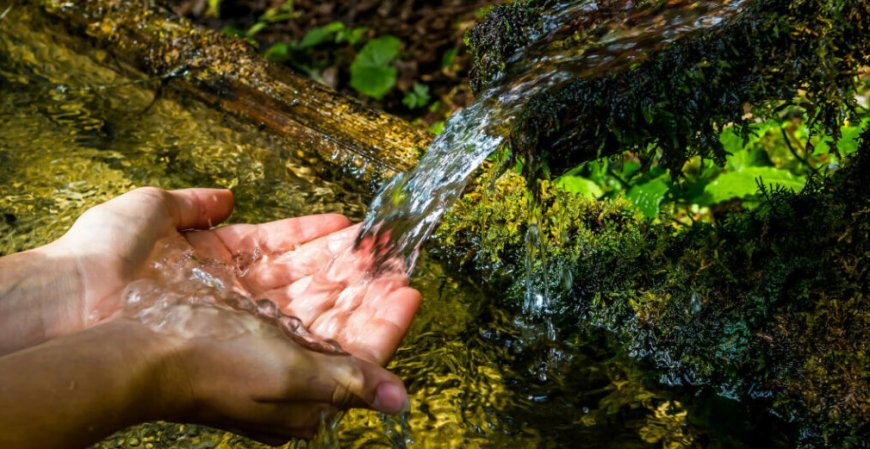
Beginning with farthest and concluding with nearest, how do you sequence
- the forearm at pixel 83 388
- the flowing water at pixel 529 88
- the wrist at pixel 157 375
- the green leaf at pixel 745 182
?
the green leaf at pixel 745 182 < the flowing water at pixel 529 88 < the wrist at pixel 157 375 < the forearm at pixel 83 388

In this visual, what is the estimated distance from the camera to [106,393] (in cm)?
181

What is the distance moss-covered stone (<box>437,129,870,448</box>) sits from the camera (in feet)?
7.69

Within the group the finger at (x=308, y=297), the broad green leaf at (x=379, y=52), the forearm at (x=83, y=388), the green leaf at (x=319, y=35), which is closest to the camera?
the forearm at (x=83, y=388)

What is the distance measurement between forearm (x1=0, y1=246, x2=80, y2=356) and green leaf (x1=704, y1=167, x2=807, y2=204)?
241 cm

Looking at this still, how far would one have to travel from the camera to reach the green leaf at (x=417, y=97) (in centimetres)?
502

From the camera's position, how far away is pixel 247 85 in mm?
3826

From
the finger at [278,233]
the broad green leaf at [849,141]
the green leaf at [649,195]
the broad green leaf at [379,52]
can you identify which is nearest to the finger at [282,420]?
the finger at [278,233]

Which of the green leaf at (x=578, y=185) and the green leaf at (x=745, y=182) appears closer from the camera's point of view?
the green leaf at (x=745, y=182)

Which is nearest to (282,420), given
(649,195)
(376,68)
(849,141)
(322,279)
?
(322,279)

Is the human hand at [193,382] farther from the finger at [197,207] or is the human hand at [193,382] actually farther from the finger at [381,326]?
the finger at [197,207]

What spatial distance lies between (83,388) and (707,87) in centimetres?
184

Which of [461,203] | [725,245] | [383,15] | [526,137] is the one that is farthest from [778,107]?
[383,15]

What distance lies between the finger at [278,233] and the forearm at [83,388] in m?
0.81

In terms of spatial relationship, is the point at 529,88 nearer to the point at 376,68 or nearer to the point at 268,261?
the point at 268,261
